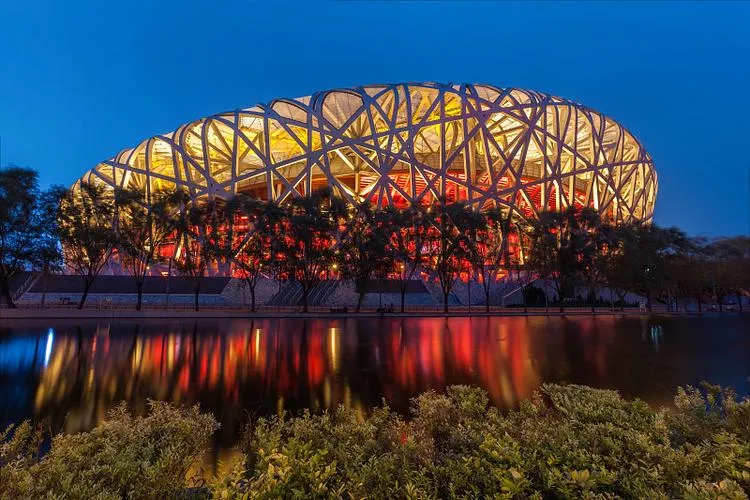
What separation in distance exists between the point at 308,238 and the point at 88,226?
58.1 ft

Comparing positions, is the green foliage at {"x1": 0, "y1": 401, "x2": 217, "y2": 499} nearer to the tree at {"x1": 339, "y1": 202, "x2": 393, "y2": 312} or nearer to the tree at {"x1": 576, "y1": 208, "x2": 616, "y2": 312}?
the tree at {"x1": 339, "y1": 202, "x2": 393, "y2": 312}

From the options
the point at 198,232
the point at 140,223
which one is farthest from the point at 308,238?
the point at 140,223

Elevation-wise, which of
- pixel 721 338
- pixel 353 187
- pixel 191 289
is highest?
pixel 353 187

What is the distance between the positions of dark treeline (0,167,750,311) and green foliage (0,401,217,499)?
31.6 metres

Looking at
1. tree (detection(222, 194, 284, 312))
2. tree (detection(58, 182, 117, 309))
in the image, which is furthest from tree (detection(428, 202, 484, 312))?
tree (detection(58, 182, 117, 309))

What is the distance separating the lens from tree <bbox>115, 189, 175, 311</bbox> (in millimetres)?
34094

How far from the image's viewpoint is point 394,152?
174 feet

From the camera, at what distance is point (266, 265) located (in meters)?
35.7

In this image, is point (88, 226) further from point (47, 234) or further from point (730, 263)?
point (730, 263)

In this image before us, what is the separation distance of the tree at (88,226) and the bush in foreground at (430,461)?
34.4 meters

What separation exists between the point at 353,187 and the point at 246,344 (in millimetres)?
43973

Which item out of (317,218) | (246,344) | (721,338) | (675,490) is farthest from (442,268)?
(675,490)

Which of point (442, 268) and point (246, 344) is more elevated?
point (442, 268)

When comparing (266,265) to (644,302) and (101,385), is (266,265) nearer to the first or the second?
(101,385)
